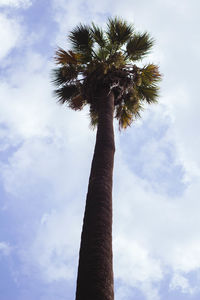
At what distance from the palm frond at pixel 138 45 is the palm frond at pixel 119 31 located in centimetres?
24

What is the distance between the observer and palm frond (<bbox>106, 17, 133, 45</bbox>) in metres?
10.9

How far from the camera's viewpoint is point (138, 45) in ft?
36.1

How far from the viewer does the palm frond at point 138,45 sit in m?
11.0

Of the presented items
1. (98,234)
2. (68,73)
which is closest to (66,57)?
(68,73)

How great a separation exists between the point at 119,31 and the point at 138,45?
34.7 inches

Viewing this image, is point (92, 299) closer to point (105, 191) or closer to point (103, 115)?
point (105, 191)

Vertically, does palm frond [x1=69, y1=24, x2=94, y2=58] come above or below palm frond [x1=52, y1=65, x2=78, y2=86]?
above

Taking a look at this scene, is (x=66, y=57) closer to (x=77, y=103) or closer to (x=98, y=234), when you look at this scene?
(x=77, y=103)

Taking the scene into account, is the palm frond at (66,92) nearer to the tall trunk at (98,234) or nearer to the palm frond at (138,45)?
the palm frond at (138,45)

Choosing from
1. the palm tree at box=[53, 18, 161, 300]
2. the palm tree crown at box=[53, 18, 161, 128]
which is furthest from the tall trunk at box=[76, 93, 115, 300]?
the palm tree crown at box=[53, 18, 161, 128]

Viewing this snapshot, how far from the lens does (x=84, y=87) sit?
30.6ft

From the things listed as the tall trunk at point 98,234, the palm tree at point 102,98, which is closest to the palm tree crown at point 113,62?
the palm tree at point 102,98

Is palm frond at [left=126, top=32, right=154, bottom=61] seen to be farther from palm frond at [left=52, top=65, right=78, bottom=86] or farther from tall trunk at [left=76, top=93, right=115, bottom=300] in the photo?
tall trunk at [left=76, top=93, right=115, bottom=300]

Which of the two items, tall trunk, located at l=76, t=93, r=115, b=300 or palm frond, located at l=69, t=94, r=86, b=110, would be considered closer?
tall trunk, located at l=76, t=93, r=115, b=300
